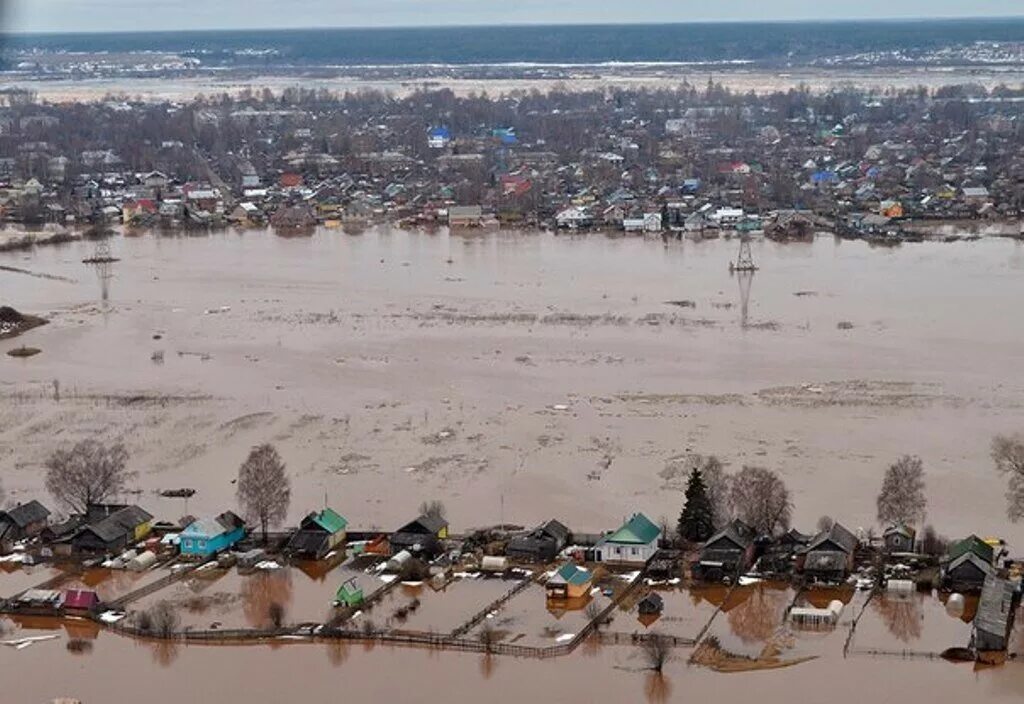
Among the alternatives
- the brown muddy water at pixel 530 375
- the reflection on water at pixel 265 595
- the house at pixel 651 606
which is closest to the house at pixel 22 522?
the brown muddy water at pixel 530 375

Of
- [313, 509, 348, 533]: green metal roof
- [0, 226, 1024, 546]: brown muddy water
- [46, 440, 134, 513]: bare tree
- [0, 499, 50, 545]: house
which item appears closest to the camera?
[313, 509, 348, 533]: green metal roof

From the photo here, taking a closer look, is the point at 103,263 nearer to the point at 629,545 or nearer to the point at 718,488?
the point at 718,488

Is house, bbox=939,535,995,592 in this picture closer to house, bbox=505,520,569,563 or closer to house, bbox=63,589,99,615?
house, bbox=505,520,569,563

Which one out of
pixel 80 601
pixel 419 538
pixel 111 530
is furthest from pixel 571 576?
pixel 111 530

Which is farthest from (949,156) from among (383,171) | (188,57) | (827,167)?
(188,57)

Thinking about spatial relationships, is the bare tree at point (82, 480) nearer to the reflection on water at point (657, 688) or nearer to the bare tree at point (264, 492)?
the bare tree at point (264, 492)

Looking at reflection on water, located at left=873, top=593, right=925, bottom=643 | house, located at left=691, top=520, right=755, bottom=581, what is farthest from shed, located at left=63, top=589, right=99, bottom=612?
reflection on water, located at left=873, top=593, right=925, bottom=643
